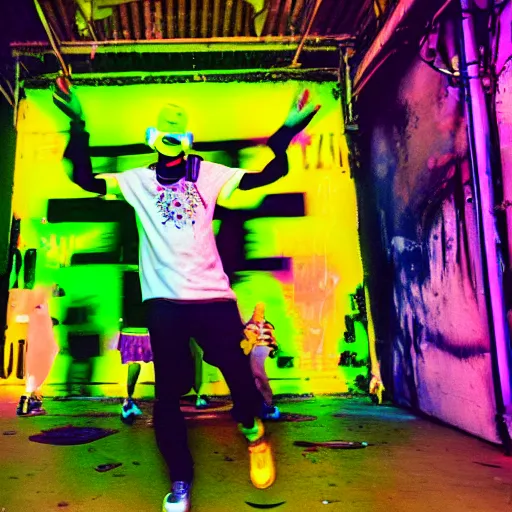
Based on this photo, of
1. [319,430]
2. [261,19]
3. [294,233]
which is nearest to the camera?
[319,430]

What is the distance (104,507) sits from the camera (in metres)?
2.24

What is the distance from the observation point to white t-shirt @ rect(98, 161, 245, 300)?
7.55ft

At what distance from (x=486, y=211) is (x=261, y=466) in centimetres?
227

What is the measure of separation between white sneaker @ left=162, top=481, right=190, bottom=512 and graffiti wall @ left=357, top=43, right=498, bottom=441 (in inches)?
91.1

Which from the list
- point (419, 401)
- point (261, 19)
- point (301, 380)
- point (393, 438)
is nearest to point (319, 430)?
point (393, 438)

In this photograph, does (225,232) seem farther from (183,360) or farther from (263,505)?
(263,505)

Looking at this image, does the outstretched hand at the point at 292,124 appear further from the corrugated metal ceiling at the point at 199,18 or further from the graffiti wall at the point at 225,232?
the graffiti wall at the point at 225,232

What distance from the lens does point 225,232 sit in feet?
19.3

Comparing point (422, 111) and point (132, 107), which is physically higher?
point (132, 107)

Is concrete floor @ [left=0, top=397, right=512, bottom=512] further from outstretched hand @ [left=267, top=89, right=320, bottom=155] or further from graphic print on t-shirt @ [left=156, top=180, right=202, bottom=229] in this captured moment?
outstretched hand @ [left=267, top=89, right=320, bottom=155]

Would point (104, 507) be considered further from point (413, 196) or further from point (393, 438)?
point (413, 196)

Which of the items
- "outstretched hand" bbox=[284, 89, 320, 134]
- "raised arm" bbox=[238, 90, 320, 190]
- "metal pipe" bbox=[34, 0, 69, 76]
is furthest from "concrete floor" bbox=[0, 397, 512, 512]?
"metal pipe" bbox=[34, 0, 69, 76]

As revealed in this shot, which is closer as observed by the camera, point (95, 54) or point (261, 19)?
point (261, 19)

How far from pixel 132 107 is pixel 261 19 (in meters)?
2.03
